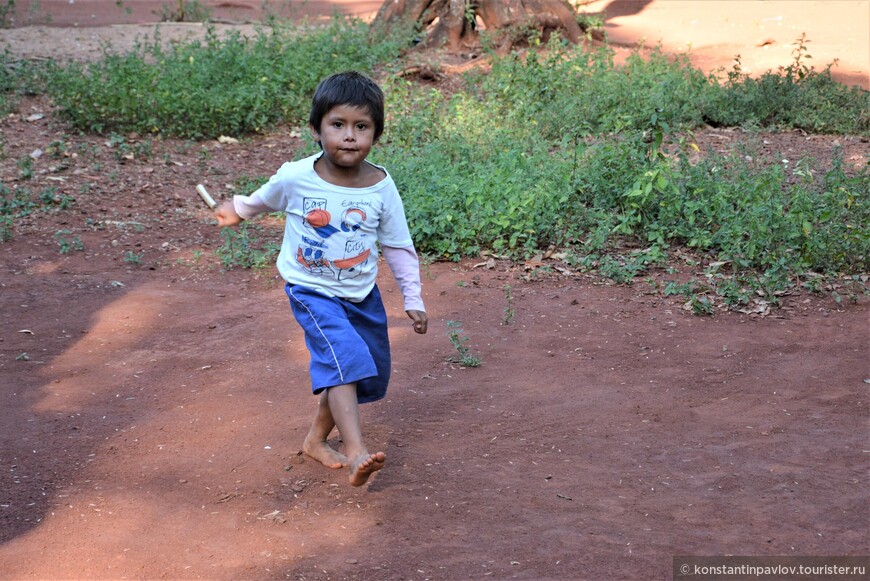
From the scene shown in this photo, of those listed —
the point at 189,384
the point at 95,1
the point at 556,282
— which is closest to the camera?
the point at 189,384

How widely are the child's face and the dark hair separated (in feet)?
0.06

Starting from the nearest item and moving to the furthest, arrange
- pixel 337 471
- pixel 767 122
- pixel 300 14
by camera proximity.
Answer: pixel 337 471 → pixel 767 122 → pixel 300 14

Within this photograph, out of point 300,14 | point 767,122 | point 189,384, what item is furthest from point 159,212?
point 300,14

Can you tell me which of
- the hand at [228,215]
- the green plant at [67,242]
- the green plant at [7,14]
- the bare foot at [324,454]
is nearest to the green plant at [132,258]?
the green plant at [67,242]

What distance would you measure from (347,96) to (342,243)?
19.9 inches

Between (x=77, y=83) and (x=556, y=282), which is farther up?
(x=77, y=83)

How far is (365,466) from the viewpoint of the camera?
3.04 meters

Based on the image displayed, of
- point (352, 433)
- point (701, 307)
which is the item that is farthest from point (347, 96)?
point (701, 307)

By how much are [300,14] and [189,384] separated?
12.7 metres

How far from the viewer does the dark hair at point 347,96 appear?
3240 millimetres

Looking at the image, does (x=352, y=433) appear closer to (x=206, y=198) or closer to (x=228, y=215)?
(x=228, y=215)

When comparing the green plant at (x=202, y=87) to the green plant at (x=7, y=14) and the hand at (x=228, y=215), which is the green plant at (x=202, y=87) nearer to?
the green plant at (x=7, y=14)

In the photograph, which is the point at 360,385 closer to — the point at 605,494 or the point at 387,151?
the point at 605,494

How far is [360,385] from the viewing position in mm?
3396
